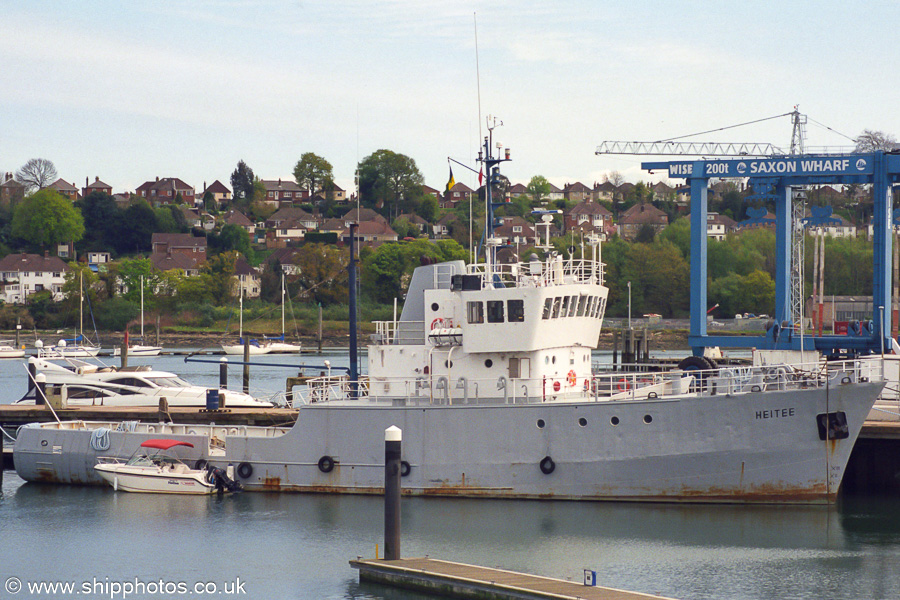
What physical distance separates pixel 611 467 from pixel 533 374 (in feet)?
9.44

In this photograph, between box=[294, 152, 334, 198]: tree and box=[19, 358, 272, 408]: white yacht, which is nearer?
box=[19, 358, 272, 408]: white yacht

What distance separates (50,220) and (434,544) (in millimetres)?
116235

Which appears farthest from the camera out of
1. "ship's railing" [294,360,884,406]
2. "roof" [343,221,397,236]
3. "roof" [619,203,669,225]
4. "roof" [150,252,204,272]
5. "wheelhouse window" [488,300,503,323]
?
"roof" [619,203,669,225]

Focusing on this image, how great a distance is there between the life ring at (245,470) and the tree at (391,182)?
108 m

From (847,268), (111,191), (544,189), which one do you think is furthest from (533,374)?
(111,191)

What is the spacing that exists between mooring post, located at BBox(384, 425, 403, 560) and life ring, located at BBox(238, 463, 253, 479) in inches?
352

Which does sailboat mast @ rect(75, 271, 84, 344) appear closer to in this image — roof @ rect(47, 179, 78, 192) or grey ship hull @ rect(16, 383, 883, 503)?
roof @ rect(47, 179, 78, 192)

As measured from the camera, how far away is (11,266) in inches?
4690

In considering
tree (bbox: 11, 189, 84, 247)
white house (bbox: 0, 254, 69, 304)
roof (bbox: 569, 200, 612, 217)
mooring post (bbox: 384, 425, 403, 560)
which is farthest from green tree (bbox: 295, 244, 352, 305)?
mooring post (bbox: 384, 425, 403, 560)

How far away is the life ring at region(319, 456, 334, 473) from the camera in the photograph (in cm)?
2691

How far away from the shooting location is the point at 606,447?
83.1 ft

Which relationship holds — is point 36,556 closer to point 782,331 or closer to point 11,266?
point 782,331

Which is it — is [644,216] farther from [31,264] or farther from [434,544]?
[434,544]

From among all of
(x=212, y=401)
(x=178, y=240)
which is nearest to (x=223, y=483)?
(x=212, y=401)
